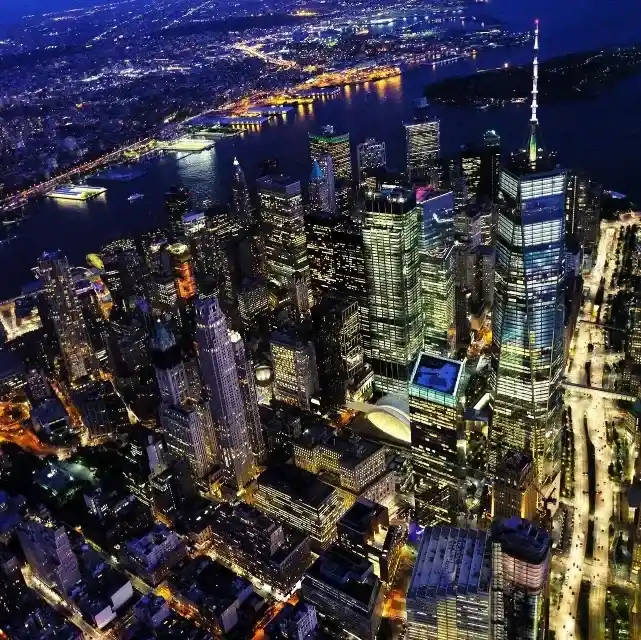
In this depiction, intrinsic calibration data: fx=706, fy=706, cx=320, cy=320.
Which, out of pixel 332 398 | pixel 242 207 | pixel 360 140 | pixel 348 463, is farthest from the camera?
pixel 360 140

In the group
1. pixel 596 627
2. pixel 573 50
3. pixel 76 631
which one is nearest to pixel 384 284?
pixel 596 627

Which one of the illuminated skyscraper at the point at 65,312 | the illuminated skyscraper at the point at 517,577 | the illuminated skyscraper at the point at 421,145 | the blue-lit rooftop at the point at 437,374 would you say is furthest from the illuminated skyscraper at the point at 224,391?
the illuminated skyscraper at the point at 421,145

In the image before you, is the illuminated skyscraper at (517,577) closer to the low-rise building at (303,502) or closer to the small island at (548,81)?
the low-rise building at (303,502)

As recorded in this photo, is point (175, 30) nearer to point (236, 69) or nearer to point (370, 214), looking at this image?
point (236, 69)

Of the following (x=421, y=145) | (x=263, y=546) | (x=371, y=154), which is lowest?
(x=263, y=546)

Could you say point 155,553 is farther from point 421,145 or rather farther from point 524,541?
point 421,145

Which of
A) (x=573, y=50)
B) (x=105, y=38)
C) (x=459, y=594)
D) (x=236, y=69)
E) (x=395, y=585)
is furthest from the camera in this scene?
(x=105, y=38)

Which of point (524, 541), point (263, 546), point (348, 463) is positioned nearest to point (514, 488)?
point (524, 541)
